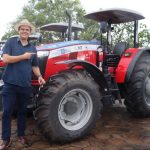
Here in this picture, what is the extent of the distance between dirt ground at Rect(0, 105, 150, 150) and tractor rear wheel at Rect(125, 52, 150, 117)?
25 centimetres

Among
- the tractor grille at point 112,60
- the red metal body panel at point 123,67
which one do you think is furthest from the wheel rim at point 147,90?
the tractor grille at point 112,60

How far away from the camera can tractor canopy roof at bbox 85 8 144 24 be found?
235 inches

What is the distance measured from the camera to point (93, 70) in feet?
17.4

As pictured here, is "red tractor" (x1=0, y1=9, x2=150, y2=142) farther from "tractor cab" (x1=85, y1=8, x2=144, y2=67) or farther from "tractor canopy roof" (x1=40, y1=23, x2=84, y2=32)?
"tractor canopy roof" (x1=40, y1=23, x2=84, y2=32)

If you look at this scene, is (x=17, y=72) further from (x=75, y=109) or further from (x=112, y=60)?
Result: (x=112, y=60)

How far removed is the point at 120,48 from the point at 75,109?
6.27 feet

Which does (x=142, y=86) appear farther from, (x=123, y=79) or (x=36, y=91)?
(x=36, y=91)

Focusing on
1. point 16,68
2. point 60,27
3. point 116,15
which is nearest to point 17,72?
point 16,68

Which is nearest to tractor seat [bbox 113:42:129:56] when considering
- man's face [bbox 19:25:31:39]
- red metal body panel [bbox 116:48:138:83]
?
red metal body panel [bbox 116:48:138:83]

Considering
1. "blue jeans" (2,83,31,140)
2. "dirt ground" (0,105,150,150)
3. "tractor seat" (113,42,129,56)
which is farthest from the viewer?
"tractor seat" (113,42,129,56)

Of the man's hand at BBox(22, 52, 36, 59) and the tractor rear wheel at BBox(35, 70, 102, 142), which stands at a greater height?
the man's hand at BBox(22, 52, 36, 59)

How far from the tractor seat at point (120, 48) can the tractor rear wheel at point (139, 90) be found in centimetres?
39

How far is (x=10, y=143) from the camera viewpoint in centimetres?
488

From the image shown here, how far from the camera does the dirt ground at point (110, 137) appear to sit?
4738mm
